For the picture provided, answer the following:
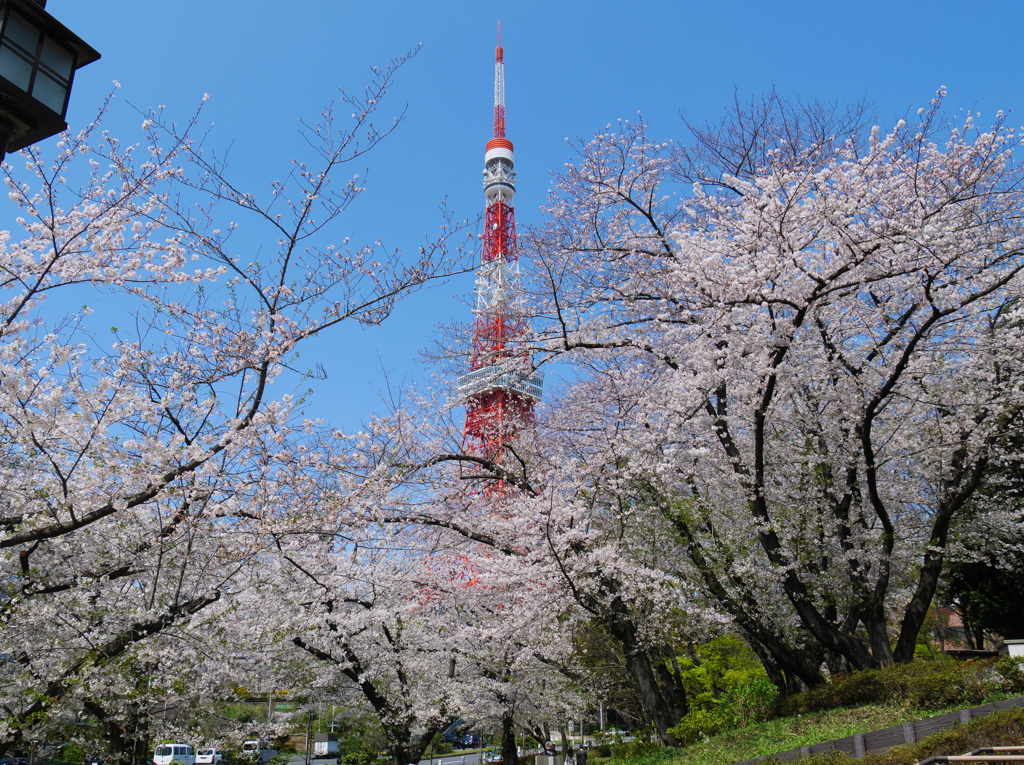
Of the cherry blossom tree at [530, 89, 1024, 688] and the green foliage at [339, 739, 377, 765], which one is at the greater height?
the cherry blossom tree at [530, 89, 1024, 688]

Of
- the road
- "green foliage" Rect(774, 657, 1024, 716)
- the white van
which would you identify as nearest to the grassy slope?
"green foliage" Rect(774, 657, 1024, 716)

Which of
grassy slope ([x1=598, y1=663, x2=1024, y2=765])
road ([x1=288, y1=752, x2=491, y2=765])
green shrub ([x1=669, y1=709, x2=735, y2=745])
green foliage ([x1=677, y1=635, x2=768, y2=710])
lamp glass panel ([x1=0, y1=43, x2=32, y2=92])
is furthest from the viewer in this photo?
road ([x1=288, y1=752, x2=491, y2=765])

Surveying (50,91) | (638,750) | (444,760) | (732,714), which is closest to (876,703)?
(732,714)

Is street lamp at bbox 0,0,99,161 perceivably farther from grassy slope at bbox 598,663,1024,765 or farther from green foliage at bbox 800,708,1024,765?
grassy slope at bbox 598,663,1024,765

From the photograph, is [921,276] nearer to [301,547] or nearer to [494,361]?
[494,361]

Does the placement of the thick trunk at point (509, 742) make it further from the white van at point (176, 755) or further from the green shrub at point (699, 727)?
the white van at point (176, 755)

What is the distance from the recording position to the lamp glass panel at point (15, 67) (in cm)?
273

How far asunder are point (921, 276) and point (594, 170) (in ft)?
12.4

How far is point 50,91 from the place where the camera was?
2.88 metres

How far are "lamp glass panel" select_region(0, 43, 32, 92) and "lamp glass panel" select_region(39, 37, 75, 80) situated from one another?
0.27 ft

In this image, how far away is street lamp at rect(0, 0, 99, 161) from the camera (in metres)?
2.74

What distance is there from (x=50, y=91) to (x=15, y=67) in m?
0.14

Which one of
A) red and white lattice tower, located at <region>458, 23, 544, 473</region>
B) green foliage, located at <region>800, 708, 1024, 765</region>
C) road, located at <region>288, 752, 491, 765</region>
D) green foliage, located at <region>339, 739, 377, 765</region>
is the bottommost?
road, located at <region>288, 752, 491, 765</region>

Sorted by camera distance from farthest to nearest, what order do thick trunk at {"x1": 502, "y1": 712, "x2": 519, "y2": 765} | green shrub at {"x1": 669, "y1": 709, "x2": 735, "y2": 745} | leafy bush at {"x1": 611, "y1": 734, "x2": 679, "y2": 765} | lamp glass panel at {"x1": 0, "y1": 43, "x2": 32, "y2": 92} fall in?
thick trunk at {"x1": 502, "y1": 712, "x2": 519, "y2": 765} < green shrub at {"x1": 669, "y1": 709, "x2": 735, "y2": 745} < leafy bush at {"x1": 611, "y1": 734, "x2": 679, "y2": 765} < lamp glass panel at {"x1": 0, "y1": 43, "x2": 32, "y2": 92}
